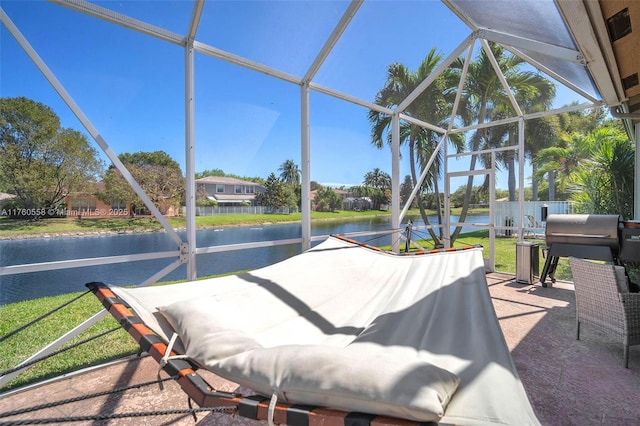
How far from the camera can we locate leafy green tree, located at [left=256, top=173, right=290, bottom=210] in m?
8.10

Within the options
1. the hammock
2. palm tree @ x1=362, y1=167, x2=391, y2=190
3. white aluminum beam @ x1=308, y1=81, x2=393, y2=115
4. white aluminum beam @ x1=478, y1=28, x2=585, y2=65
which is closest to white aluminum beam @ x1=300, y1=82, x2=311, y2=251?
white aluminum beam @ x1=308, y1=81, x2=393, y2=115

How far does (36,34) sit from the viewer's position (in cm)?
454

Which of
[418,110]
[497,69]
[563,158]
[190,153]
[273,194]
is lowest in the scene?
[273,194]

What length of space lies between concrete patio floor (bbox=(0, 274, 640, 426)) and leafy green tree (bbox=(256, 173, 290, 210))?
5700mm

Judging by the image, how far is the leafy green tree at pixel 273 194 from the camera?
26.6ft

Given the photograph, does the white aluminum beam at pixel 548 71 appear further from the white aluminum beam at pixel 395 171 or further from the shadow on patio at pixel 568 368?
the shadow on patio at pixel 568 368

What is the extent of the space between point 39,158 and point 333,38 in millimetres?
4633

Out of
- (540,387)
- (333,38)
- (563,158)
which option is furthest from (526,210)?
(563,158)

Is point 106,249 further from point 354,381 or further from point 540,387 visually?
point 540,387

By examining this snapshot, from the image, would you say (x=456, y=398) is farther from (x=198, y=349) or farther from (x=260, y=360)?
(x=198, y=349)

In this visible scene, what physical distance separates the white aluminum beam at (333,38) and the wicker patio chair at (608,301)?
3162mm

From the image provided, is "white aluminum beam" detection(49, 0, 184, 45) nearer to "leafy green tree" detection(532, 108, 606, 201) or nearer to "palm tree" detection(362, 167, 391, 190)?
"palm tree" detection(362, 167, 391, 190)

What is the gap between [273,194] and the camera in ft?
29.0

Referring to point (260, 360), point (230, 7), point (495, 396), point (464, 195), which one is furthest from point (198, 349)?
point (464, 195)
